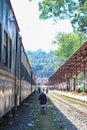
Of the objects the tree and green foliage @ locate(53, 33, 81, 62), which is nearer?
the tree

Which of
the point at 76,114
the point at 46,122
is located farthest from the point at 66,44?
the point at 46,122

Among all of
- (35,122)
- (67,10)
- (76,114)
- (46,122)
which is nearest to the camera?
(35,122)

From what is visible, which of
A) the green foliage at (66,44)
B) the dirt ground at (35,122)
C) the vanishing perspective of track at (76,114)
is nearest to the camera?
the dirt ground at (35,122)

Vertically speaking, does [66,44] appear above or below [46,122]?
above

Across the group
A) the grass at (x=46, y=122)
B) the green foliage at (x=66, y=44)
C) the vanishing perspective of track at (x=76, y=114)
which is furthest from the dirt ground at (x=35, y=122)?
the green foliage at (x=66, y=44)

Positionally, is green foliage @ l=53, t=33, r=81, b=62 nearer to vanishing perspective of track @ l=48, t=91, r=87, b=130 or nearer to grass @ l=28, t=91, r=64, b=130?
vanishing perspective of track @ l=48, t=91, r=87, b=130

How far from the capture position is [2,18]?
1083 centimetres

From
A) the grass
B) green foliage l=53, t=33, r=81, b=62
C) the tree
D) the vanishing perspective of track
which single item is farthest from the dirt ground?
green foliage l=53, t=33, r=81, b=62

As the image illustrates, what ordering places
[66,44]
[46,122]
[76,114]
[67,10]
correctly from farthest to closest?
[66,44] → [67,10] → [76,114] → [46,122]

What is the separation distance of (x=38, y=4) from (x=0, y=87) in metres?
29.9

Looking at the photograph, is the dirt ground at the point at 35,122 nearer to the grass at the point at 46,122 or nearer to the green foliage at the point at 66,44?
the grass at the point at 46,122

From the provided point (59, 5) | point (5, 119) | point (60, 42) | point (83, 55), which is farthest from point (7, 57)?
point (60, 42)

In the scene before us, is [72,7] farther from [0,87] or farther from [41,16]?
[0,87]

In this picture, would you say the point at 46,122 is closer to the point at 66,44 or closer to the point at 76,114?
the point at 76,114
